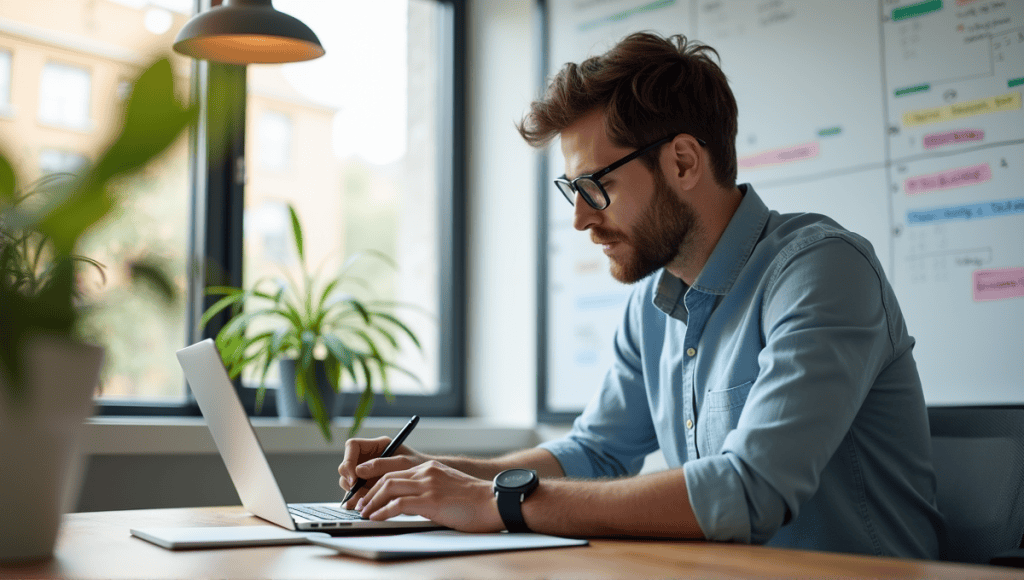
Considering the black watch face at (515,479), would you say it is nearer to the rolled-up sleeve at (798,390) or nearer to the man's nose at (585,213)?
the rolled-up sleeve at (798,390)

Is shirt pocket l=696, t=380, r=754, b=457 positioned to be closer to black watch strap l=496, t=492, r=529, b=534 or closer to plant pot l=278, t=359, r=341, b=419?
A: black watch strap l=496, t=492, r=529, b=534

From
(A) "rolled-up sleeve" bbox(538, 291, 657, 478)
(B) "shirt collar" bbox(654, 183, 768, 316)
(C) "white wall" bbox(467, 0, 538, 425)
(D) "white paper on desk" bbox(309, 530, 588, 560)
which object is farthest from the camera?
(C) "white wall" bbox(467, 0, 538, 425)

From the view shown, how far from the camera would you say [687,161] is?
5.39 feet

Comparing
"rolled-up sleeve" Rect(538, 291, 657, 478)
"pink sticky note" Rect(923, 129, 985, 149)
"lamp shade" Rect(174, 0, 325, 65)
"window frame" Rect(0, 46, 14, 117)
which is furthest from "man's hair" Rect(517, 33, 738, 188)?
"window frame" Rect(0, 46, 14, 117)

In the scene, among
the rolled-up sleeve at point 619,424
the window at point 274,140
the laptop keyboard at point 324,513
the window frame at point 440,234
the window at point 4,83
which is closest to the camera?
the laptop keyboard at point 324,513

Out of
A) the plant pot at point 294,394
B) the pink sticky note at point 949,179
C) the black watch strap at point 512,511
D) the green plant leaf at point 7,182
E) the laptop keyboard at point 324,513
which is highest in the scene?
the pink sticky note at point 949,179

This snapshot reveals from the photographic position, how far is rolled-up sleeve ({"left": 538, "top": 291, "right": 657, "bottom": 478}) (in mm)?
1745

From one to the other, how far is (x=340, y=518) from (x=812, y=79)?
66.8 inches

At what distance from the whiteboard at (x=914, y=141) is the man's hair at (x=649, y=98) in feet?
2.09

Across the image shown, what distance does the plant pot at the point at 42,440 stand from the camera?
0.79 metres

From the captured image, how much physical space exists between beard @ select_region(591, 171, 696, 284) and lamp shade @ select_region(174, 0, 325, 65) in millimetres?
737

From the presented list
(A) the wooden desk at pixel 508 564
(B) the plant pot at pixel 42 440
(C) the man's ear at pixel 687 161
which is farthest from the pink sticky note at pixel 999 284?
(B) the plant pot at pixel 42 440

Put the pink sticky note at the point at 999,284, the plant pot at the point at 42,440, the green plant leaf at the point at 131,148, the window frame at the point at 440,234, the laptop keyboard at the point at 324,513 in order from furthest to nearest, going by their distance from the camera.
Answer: the window frame at the point at 440,234, the pink sticky note at the point at 999,284, the laptop keyboard at the point at 324,513, the plant pot at the point at 42,440, the green plant leaf at the point at 131,148

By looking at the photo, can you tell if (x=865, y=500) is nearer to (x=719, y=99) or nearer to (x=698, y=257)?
(x=698, y=257)
